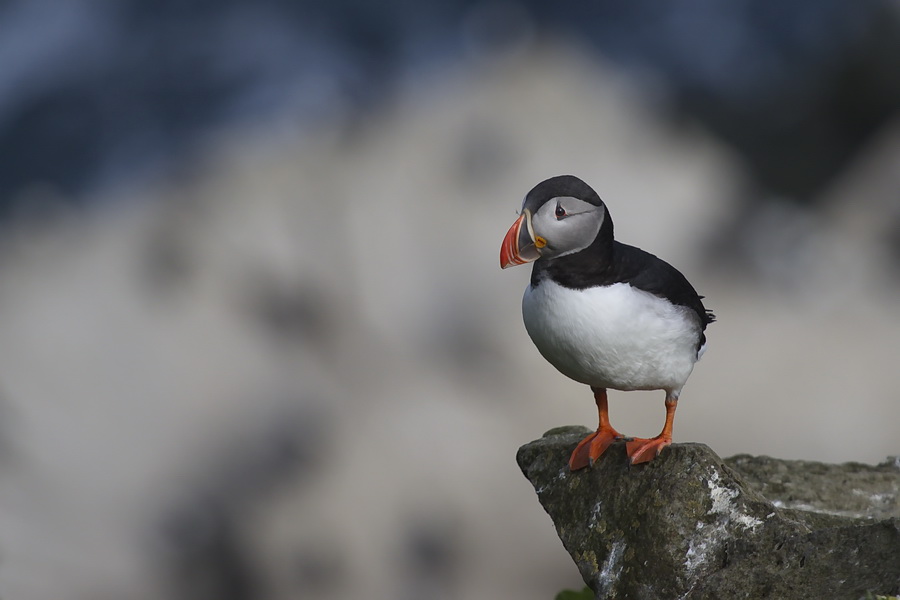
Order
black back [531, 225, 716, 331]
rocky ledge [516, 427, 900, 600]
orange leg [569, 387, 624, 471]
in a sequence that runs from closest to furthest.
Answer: rocky ledge [516, 427, 900, 600] → black back [531, 225, 716, 331] → orange leg [569, 387, 624, 471]

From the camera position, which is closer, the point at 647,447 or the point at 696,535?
the point at 696,535

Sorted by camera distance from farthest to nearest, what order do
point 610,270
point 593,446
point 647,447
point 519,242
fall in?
point 593,446 < point 647,447 < point 610,270 < point 519,242

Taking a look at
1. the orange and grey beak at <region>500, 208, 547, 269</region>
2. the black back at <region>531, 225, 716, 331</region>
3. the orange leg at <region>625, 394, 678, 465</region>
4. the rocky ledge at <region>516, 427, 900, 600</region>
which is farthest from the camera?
the orange leg at <region>625, 394, 678, 465</region>

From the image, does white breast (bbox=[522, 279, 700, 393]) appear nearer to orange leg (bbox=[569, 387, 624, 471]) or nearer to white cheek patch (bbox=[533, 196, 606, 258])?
white cheek patch (bbox=[533, 196, 606, 258])

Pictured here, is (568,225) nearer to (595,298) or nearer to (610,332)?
(595,298)

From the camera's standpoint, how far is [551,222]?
3203mm

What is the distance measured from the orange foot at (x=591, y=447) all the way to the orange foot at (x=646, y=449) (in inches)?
6.1

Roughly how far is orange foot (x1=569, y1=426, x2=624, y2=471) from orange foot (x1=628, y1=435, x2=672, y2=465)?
0.51 feet

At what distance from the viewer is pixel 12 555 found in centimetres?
683

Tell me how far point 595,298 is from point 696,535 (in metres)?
0.86

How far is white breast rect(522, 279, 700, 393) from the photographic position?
3299mm

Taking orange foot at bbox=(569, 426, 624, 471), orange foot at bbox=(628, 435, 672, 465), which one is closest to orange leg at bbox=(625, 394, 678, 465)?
orange foot at bbox=(628, 435, 672, 465)

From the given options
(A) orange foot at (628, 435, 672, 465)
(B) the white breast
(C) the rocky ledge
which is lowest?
(C) the rocky ledge

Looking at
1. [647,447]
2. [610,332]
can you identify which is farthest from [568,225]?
[647,447]
